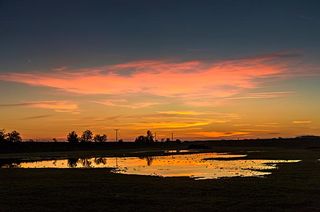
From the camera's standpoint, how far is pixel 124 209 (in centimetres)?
2408

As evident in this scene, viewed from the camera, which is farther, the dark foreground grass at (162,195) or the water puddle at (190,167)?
the water puddle at (190,167)

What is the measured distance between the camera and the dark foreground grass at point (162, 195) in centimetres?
2462

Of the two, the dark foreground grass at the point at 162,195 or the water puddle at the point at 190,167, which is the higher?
the water puddle at the point at 190,167

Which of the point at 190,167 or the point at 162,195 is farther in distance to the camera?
the point at 190,167

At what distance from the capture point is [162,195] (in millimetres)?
28922

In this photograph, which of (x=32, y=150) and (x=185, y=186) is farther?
(x=32, y=150)

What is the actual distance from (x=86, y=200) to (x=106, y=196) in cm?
184

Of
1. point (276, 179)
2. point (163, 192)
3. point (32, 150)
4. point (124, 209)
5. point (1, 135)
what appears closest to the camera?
point (124, 209)

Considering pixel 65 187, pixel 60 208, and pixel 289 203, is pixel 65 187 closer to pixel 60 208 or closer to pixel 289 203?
pixel 60 208

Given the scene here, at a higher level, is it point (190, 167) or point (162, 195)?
point (190, 167)

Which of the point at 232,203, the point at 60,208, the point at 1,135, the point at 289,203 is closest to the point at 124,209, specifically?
the point at 60,208

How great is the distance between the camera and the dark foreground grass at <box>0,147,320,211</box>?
80.8 ft

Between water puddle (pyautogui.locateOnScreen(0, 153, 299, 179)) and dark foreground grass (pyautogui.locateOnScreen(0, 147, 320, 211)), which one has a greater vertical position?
water puddle (pyautogui.locateOnScreen(0, 153, 299, 179))

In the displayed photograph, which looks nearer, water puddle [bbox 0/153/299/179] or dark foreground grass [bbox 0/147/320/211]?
dark foreground grass [bbox 0/147/320/211]
